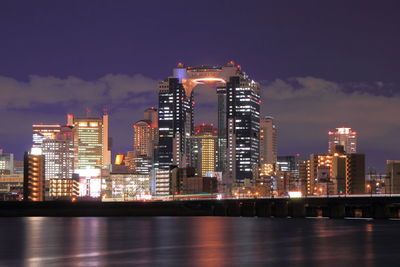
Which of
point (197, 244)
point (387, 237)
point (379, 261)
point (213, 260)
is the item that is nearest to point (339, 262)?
point (379, 261)

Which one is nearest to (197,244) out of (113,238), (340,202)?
(113,238)

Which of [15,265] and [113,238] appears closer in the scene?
[15,265]

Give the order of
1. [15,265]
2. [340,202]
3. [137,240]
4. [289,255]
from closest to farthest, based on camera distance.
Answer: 1. [15,265]
2. [289,255]
3. [137,240]
4. [340,202]

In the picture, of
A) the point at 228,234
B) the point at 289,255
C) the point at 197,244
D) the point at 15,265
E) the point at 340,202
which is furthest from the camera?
the point at 340,202

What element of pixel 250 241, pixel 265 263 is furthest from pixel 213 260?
pixel 250 241

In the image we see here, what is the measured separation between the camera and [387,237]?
108688 millimetres

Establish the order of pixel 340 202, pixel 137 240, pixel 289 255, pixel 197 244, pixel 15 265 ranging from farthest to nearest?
pixel 340 202, pixel 137 240, pixel 197 244, pixel 289 255, pixel 15 265

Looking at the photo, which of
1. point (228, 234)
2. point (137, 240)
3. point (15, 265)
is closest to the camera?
point (15, 265)

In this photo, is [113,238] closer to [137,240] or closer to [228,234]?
[137,240]

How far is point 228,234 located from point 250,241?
1601cm

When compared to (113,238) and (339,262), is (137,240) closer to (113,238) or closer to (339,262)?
(113,238)

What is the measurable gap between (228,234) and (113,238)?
17483 mm

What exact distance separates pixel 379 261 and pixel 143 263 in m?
22.6

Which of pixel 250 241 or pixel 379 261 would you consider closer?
pixel 379 261
